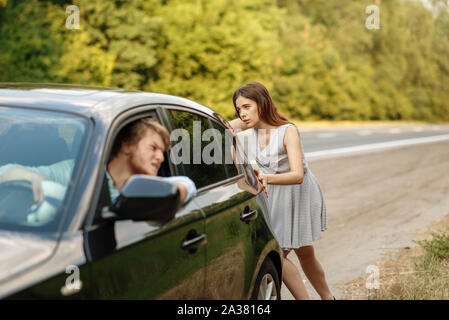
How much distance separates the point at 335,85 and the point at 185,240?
44072 millimetres

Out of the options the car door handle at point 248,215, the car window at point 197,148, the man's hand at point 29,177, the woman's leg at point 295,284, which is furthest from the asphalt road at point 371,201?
the man's hand at point 29,177

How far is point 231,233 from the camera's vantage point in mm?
3332

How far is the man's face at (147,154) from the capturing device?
2854 millimetres

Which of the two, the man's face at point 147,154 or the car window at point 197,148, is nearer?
the man's face at point 147,154

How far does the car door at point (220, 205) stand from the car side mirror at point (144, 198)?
67cm

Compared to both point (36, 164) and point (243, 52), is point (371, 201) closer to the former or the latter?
point (36, 164)

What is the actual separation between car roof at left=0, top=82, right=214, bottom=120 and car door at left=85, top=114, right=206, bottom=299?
1.23 ft

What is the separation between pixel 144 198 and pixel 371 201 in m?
9.40

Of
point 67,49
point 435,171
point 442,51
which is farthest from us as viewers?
point 442,51

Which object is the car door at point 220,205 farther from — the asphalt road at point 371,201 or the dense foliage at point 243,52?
the dense foliage at point 243,52

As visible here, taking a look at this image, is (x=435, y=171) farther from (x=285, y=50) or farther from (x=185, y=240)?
(x=285, y=50)

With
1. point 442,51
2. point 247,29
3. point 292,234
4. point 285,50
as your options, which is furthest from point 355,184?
point 442,51

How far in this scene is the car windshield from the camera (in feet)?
7.83

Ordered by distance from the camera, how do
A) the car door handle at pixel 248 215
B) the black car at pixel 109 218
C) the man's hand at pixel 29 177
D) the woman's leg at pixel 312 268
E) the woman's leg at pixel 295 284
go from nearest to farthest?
the black car at pixel 109 218 < the man's hand at pixel 29 177 < the car door handle at pixel 248 215 < the woman's leg at pixel 295 284 < the woman's leg at pixel 312 268
